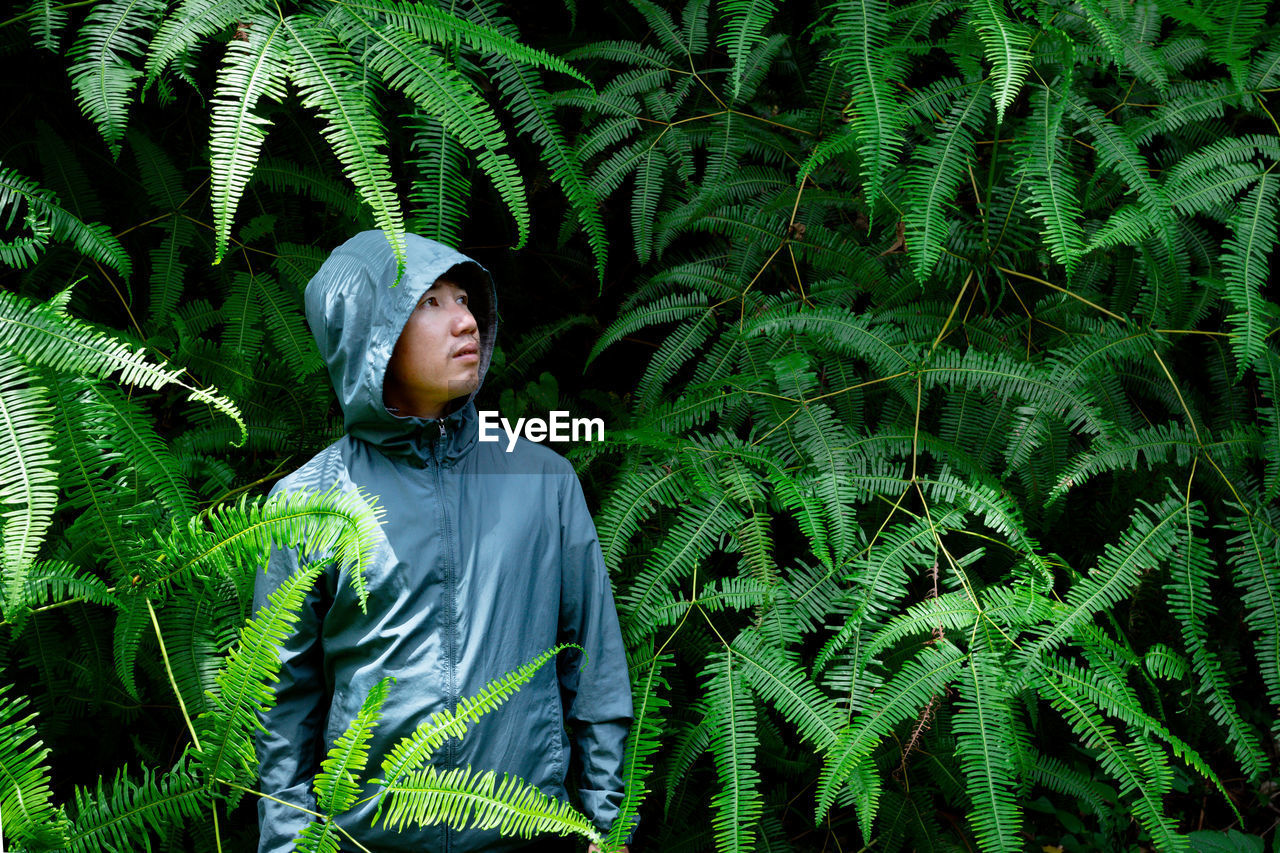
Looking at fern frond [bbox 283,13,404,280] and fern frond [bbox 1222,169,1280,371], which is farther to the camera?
fern frond [bbox 1222,169,1280,371]

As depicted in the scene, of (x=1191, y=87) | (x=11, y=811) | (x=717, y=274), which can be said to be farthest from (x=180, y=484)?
(x=1191, y=87)

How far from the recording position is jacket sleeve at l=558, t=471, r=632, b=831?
1853 millimetres

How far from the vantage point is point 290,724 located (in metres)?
1.79

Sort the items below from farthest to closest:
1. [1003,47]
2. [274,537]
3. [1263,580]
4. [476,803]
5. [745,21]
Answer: [745,21], [1263,580], [1003,47], [274,537], [476,803]

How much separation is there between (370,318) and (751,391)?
104cm

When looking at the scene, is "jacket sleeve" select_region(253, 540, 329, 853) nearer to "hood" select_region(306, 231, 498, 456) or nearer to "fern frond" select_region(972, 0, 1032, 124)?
"hood" select_region(306, 231, 498, 456)

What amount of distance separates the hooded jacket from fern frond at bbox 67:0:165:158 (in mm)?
511

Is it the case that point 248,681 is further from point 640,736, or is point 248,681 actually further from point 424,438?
point 640,736

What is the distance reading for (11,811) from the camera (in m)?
1.29

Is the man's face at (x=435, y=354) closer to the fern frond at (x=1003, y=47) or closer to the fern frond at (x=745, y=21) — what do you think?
the fern frond at (x=745, y=21)

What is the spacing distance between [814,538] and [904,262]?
43.1 inches

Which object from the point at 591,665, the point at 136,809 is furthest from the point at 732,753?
the point at 136,809

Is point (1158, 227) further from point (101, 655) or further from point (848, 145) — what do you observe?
point (101, 655)

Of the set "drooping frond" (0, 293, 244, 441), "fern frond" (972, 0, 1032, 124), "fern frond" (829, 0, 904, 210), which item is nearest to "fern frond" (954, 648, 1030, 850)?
"fern frond" (829, 0, 904, 210)
